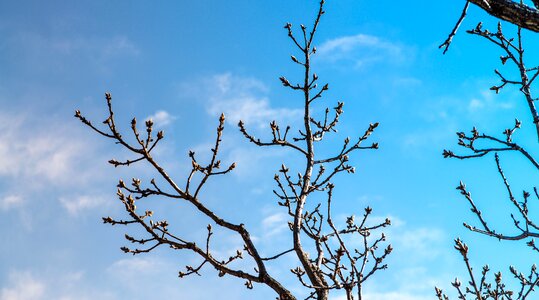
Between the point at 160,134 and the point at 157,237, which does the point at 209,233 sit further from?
the point at 160,134

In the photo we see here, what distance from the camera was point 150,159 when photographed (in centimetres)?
397

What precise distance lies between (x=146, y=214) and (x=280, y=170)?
7.26 ft

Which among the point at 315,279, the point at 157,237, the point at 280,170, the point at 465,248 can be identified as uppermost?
the point at 280,170

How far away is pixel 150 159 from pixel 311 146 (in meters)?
2.58

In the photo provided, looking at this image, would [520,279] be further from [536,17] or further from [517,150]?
[536,17]

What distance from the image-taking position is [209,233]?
4527mm

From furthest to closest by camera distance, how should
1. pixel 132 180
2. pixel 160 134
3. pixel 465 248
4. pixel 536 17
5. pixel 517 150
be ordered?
pixel 517 150 → pixel 132 180 → pixel 160 134 → pixel 536 17 → pixel 465 248

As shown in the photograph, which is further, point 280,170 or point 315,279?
point 280,170

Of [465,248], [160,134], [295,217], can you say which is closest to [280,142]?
[295,217]

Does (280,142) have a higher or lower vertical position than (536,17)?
higher

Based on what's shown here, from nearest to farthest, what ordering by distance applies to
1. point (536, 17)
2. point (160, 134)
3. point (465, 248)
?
point (465, 248) < point (536, 17) < point (160, 134)

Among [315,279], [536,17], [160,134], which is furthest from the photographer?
[315,279]

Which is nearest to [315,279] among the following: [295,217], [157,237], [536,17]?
[295,217]

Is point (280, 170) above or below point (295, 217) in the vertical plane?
above
